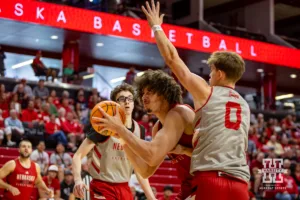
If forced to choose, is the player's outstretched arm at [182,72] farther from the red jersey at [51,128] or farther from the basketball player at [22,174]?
the red jersey at [51,128]

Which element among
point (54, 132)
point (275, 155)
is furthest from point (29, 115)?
point (275, 155)

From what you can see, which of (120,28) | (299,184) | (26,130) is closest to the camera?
(26,130)

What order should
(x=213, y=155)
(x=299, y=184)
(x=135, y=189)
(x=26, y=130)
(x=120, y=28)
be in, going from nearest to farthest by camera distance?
(x=213, y=155)
(x=135, y=189)
(x=26, y=130)
(x=299, y=184)
(x=120, y=28)

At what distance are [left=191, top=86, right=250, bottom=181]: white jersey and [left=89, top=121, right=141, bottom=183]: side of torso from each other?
2.62 meters

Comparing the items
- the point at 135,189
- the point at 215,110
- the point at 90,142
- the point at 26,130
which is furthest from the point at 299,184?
the point at 215,110

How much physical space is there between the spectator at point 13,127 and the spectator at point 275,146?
8.20 m

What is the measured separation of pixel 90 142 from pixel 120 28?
54.1 ft

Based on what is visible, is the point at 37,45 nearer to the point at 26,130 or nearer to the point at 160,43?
the point at 26,130

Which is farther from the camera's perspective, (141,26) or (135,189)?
(141,26)

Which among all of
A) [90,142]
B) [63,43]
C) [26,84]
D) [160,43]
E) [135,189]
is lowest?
[135,189]

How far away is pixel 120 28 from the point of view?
23125 mm

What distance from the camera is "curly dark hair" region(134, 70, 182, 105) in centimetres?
462

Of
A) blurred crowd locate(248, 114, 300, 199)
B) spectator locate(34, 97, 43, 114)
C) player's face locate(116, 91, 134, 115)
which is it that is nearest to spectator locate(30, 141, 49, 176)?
spectator locate(34, 97, 43, 114)

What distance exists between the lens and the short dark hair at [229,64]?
445 cm
